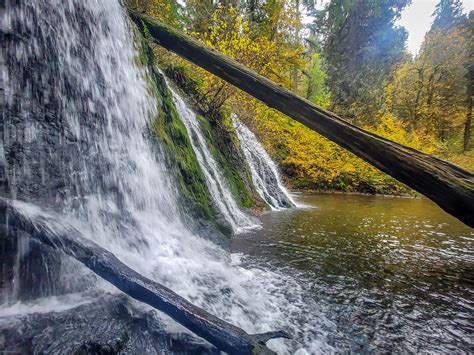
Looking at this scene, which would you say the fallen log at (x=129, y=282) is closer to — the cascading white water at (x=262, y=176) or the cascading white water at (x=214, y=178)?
the cascading white water at (x=214, y=178)

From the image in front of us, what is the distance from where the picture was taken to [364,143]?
4180 millimetres

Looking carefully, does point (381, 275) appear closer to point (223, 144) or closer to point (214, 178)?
point (214, 178)

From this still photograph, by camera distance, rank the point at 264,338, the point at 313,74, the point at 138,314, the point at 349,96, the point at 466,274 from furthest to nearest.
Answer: the point at 313,74
the point at 349,96
the point at 466,274
the point at 138,314
the point at 264,338

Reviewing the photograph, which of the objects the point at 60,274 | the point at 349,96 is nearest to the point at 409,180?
the point at 60,274

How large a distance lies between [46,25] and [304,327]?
4.44m

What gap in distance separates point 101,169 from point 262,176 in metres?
9.77

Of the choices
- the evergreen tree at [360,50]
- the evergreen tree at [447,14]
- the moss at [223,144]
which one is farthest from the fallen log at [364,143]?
the evergreen tree at [447,14]

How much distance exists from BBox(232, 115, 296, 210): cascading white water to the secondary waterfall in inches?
270

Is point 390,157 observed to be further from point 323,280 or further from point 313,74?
point 313,74

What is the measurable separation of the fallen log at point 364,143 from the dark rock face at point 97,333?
3402 millimetres

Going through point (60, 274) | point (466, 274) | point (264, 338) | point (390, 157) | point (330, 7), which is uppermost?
point (330, 7)

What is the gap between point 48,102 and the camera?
313 cm

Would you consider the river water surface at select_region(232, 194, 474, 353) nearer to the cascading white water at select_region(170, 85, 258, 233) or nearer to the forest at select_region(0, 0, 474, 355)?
the forest at select_region(0, 0, 474, 355)

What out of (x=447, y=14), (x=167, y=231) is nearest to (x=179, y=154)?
(x=167, y=231)
